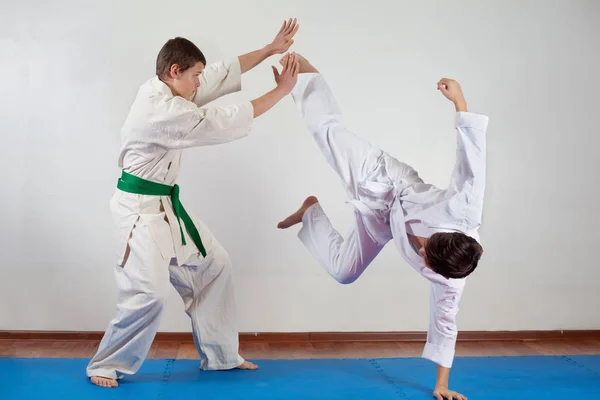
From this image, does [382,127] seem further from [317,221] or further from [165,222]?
[165,222]

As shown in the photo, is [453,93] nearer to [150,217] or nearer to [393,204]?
[393,204]

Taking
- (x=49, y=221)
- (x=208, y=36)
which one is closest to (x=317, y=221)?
(x=208, y=36)

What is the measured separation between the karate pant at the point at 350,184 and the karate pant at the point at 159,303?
0.54m

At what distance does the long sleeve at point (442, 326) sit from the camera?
9.73 feet

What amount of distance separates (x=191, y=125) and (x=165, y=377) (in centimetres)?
126

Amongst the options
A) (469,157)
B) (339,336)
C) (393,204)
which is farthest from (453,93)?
(339,336)

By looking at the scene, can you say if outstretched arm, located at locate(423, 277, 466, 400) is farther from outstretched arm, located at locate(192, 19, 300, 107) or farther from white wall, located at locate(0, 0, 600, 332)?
outstretched arm, located at locate(192, 19, 300, 107)

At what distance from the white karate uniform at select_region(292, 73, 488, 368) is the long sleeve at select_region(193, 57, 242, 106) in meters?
0.31

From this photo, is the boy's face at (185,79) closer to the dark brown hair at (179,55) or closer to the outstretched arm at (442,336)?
the dark brown hair at (179,55)

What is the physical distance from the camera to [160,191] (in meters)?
3.12

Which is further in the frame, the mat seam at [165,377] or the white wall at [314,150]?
the white wall at [314,150]

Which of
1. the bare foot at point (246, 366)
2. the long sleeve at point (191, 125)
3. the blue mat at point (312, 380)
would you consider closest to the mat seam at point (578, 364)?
the blue mat at point (312, 380)

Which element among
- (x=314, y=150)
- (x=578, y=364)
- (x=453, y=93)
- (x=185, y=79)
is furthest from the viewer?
(x=314, y=150)

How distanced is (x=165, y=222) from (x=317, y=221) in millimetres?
837
